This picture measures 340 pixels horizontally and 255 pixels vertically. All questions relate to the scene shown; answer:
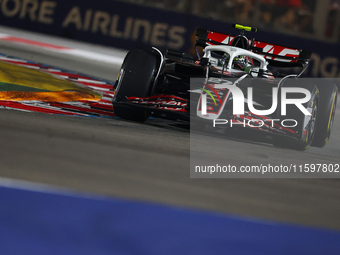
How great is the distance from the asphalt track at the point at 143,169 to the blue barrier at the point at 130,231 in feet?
0.40

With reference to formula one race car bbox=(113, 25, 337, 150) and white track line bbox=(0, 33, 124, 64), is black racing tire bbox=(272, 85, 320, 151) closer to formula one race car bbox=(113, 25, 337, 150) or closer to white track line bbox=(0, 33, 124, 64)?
formula one race car bbox=(113, 25, 337, 150)

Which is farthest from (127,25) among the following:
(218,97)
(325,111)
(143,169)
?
(143,169)

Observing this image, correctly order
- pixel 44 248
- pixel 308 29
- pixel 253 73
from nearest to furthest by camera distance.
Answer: pixel 44 248
pixel 253 73
pixel 308 29

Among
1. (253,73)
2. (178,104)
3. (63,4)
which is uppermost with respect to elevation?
(63,4)

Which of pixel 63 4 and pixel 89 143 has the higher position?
pixel 63 4

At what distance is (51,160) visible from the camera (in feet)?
8.27

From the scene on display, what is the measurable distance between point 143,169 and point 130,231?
770 mm

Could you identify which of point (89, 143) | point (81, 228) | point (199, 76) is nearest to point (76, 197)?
point (81, 228)

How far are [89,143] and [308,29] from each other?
9451 mm

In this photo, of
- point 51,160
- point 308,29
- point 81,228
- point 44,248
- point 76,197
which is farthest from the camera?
point 308,29

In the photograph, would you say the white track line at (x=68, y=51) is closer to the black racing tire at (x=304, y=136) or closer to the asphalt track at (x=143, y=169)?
the black racing tire at (x=304, y=136)

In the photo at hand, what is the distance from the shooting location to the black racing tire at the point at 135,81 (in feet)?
13.4

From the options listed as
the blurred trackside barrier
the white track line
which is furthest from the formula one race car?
the blurred trackside barrier

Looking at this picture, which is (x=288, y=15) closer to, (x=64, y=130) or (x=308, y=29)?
(x=308, y=29)
